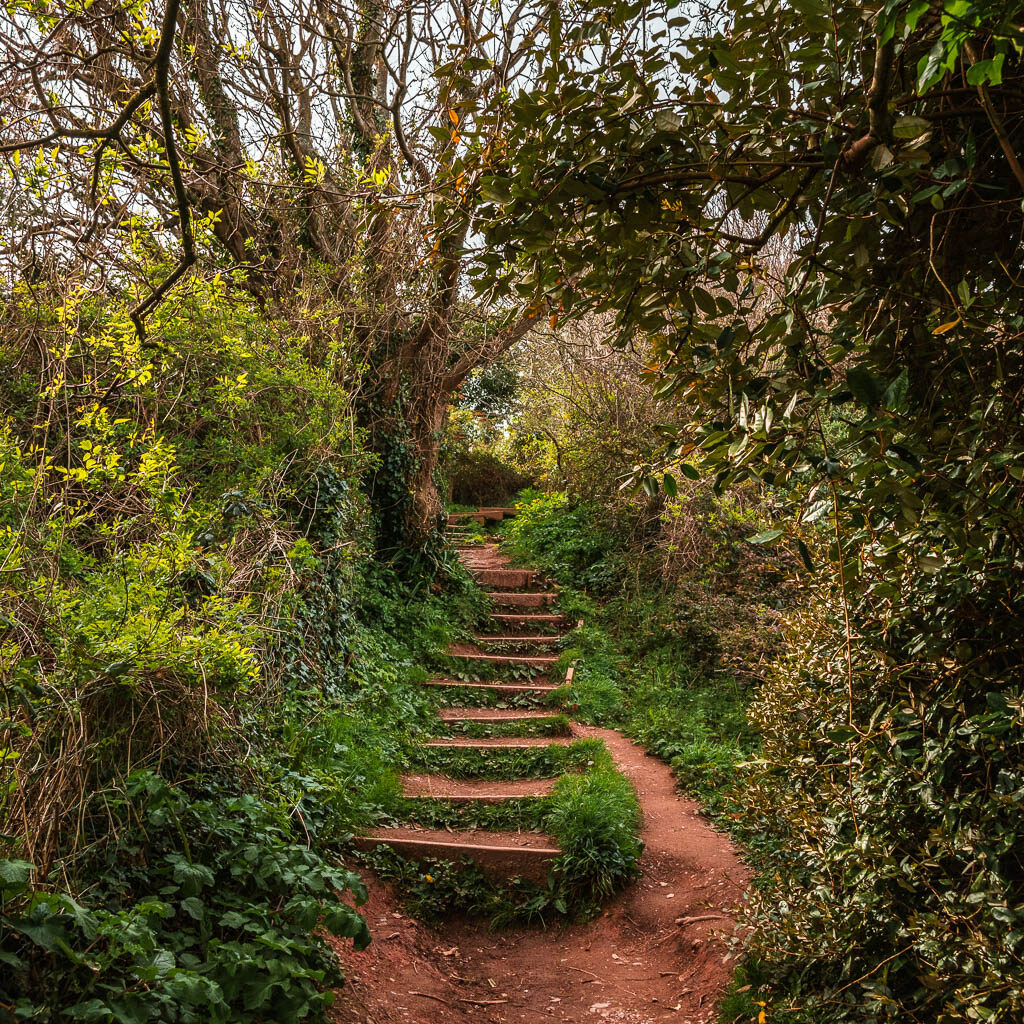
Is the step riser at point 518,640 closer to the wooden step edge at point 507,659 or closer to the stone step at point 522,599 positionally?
the wooden step edge at point 507,659

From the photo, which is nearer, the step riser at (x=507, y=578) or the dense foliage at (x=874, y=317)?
the dense foliage at (x=874, y=317)

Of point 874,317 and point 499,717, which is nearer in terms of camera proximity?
point 874,317

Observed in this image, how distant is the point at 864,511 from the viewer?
2.12 m

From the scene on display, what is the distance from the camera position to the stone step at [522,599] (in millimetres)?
11016

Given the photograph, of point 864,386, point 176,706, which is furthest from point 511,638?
point 864,386

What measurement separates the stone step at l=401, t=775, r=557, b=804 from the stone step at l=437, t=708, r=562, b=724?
45.0 inches

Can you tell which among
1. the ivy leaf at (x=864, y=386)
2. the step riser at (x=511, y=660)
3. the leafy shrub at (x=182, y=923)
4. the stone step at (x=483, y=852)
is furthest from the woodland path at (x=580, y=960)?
the step riser at (x=511, y=660)

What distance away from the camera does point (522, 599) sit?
11.2 meters

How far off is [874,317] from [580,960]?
13.3 ft

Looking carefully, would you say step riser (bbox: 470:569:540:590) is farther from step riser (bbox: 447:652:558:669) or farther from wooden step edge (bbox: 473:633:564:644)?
step riser (bbox: 447:652:558:669)

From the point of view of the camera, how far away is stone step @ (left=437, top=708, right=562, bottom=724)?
24.6ft

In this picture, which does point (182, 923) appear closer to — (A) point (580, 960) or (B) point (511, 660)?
(A) point (580, 960)

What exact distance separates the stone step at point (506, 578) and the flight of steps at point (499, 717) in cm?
2

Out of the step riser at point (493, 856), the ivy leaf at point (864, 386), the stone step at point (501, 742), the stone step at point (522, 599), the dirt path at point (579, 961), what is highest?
the ivy leaf at point (864, 386)
